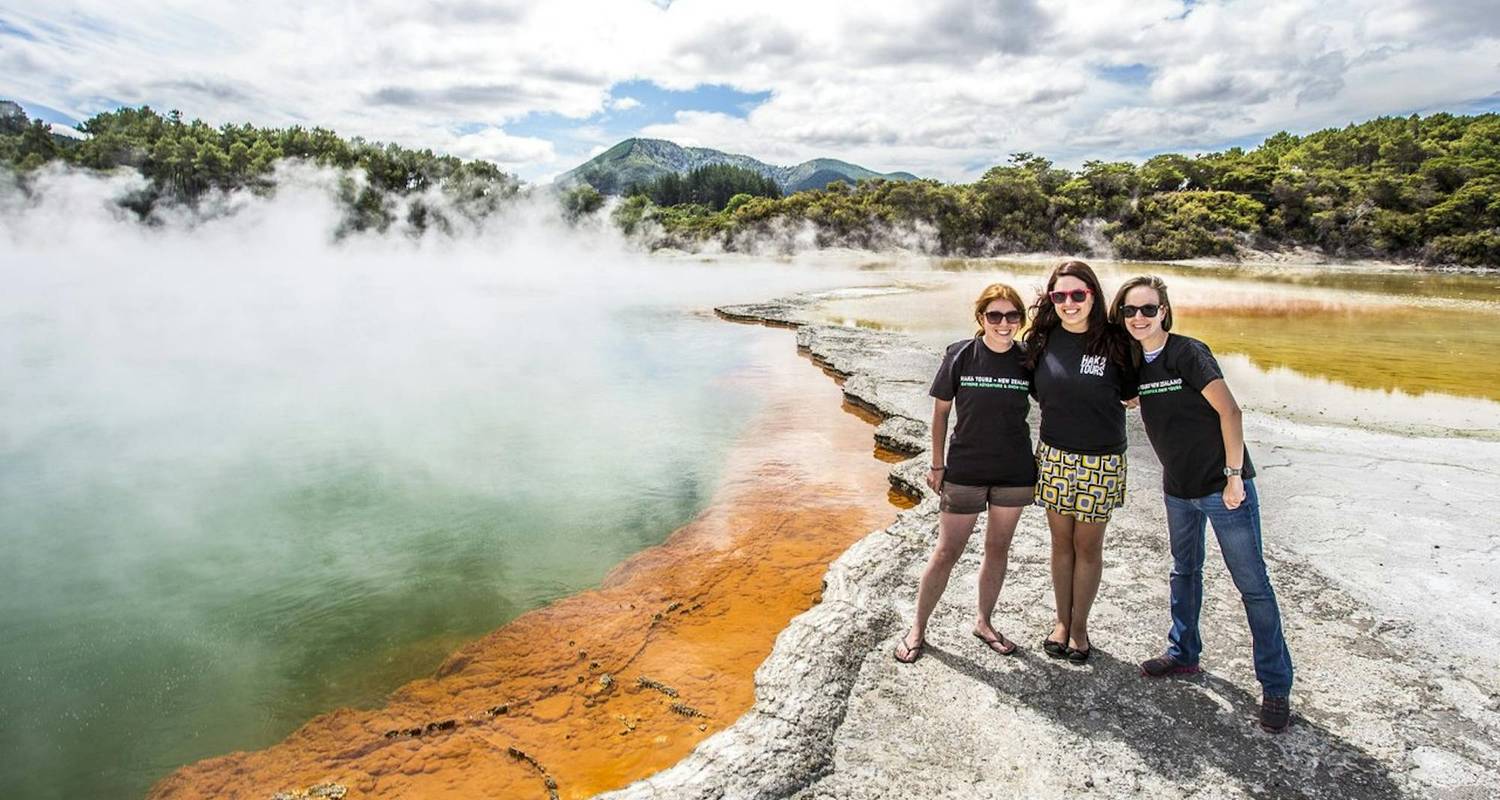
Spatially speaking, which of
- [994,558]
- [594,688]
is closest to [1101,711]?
[994,558]

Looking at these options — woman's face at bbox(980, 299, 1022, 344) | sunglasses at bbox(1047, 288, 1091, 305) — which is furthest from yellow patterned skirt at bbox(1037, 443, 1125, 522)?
sunglasses at bbox(1047, 288, 1091, 305)

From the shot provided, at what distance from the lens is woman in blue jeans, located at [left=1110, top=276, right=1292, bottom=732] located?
101 inches

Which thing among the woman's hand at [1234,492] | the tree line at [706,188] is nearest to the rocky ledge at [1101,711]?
the woman's hand at [1234,492]

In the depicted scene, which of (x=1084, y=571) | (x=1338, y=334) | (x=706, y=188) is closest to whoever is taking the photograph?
(x=1084, y=571)

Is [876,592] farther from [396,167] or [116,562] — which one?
[396,167]

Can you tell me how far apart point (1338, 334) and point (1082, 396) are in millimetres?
14599

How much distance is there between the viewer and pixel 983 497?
2.96 meters

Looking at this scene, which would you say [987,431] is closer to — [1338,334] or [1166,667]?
[1166,667]

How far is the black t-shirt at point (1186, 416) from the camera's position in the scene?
260 centimetres

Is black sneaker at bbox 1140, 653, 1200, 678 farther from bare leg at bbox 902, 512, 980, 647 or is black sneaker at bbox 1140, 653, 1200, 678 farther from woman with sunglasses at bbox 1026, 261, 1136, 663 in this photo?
bare leg at bbox 902, 512, 980, 647

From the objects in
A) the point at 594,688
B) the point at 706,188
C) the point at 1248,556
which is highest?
the point at 706,188

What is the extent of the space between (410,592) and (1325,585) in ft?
17.2

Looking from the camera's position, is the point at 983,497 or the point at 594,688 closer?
the point at 983,497

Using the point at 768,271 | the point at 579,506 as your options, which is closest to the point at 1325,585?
the point at 579,506
